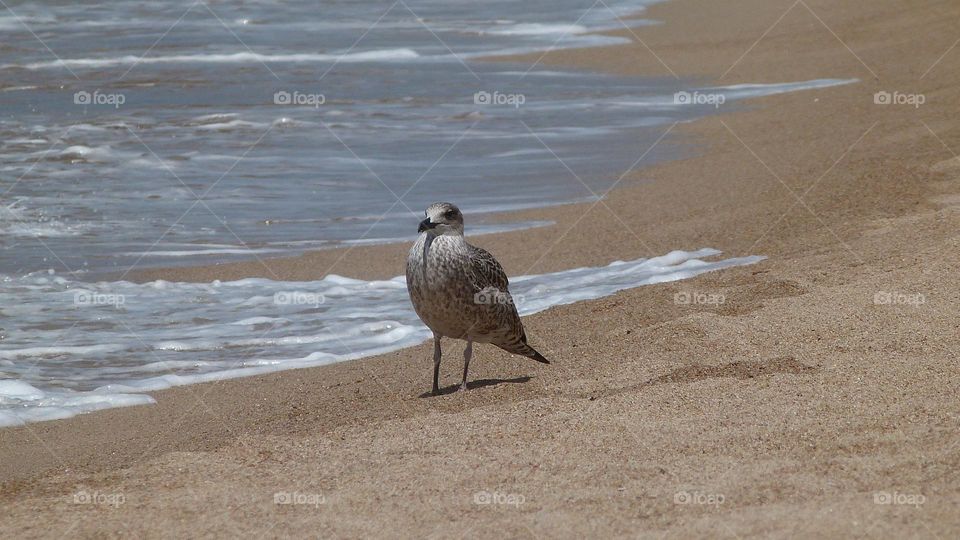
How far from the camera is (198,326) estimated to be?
9375 millimetres

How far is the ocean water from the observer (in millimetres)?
9016

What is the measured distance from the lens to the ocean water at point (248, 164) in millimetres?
9016

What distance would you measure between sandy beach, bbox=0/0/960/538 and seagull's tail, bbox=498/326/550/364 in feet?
0.29

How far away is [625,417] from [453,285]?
148 cm
